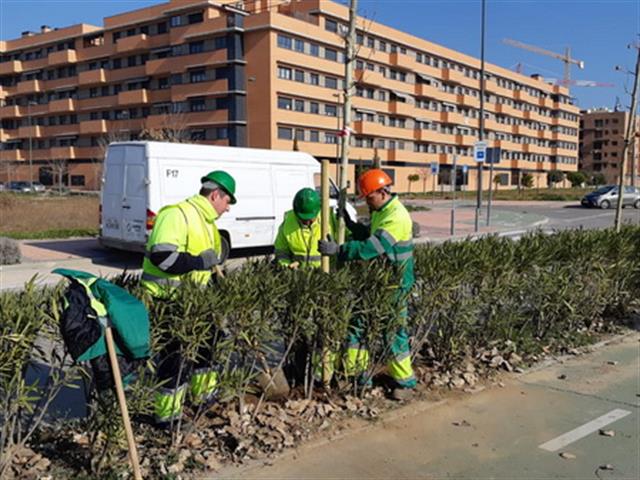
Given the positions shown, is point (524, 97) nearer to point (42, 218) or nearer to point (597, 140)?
point (597, 140)

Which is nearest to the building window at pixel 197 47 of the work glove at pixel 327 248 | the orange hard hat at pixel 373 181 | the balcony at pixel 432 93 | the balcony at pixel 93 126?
the balcony at pixel 93 126

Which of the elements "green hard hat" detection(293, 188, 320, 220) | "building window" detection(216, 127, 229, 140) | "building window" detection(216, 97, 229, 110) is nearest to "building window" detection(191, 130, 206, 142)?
"building window" detection(216, 127, 229, 140)

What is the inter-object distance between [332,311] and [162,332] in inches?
45.0

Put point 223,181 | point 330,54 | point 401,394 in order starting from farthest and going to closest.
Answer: point 330,54 → point 401,394 → point 223,181

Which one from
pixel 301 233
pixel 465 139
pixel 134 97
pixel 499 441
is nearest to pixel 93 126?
pixel 134 97

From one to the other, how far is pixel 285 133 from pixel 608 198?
27768 mm

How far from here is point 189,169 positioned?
13188mm

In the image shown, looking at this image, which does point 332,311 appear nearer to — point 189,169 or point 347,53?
point 347,53

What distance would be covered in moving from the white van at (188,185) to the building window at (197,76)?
44.9 meters

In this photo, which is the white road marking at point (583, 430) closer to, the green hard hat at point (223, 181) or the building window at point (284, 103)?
the green hard hat at point (223, 181)

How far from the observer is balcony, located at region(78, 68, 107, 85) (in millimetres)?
66062

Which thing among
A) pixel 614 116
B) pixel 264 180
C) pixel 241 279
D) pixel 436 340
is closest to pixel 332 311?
pixel 241 279

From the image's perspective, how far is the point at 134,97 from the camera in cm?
6272

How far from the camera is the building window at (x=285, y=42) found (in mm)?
55406
